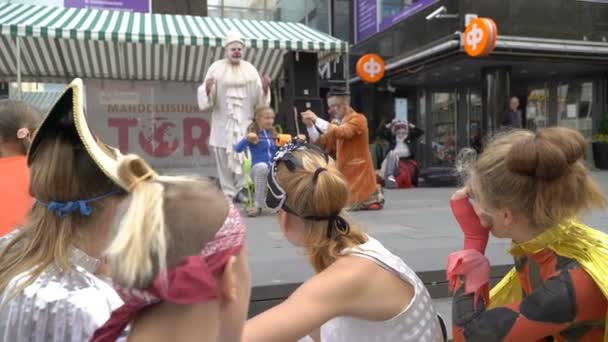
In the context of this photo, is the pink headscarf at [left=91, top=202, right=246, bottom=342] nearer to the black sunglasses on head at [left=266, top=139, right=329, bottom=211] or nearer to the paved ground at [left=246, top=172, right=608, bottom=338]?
the black sunglasses on head at [left=266, top=139, right=329, bottom=211]

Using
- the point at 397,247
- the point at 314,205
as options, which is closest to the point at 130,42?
the point at 397,247

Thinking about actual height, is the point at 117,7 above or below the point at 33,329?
above

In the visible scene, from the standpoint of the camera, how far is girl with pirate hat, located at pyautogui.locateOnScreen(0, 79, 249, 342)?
0.80 metres

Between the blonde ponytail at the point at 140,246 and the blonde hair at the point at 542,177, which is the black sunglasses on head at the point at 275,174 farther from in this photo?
the blonde ponytail at the point at 140,246

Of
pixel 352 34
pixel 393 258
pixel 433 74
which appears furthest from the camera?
pixel 352 34

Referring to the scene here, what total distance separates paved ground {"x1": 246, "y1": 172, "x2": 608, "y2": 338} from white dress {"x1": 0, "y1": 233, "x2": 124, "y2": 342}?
2.91ft

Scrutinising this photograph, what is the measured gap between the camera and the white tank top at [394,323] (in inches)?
57.5

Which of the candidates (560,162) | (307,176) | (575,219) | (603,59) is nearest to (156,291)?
(307,176)

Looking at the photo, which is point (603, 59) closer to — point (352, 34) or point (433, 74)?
point (433, 74)

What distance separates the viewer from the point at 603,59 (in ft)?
39.5

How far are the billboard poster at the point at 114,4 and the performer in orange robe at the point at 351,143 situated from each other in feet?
19.8

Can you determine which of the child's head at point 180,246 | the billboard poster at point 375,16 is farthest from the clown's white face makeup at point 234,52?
the billboard poster at point 375,16

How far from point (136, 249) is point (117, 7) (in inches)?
425

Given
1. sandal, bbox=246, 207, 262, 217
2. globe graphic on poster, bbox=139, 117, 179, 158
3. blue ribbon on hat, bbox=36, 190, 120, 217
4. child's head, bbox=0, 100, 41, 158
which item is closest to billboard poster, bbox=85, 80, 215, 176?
globe graphic on poster, bbox=139, 117, 179, 158
